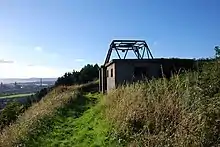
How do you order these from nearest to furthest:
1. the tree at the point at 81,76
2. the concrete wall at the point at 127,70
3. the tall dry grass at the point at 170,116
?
the tall dry grass at the point at 170,116
the concrete wall at the point at 127,70
the tree at the point at 81,76

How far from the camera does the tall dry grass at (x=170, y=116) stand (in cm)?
552

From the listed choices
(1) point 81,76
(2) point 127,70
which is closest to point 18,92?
(1) point 81,76

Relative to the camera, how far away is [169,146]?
5703 millimetres

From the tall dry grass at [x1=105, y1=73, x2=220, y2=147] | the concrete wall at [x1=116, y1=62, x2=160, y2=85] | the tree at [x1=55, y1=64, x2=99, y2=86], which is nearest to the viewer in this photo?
the tall dry grass at [x1=105, y1=73, x2=220, y2=147]

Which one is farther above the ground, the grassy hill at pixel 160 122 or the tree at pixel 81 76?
the tree at pixel 81 76

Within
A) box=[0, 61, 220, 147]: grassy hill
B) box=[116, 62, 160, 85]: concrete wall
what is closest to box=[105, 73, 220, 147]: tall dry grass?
box=[0, 61, 220, 147]: grassy hill

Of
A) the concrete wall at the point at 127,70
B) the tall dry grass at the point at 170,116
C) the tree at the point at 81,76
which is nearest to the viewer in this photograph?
the tall dry grass at the point at 170,116

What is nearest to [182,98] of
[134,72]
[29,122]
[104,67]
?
[29,122]

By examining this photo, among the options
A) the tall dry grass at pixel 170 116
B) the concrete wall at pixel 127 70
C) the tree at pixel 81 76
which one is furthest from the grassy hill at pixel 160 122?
the tree at pixel 81 76

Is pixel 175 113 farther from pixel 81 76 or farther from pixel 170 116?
pixel 81 76

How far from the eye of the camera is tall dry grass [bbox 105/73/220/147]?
18.1ft

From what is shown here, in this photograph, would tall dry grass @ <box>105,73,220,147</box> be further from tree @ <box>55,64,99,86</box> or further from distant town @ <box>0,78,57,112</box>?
tree @ <box>55,64,99,86</box>

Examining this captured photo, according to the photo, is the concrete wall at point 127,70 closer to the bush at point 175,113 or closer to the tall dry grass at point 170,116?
the tall dry grass at point 170,116

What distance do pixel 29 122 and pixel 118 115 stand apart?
149 inches
